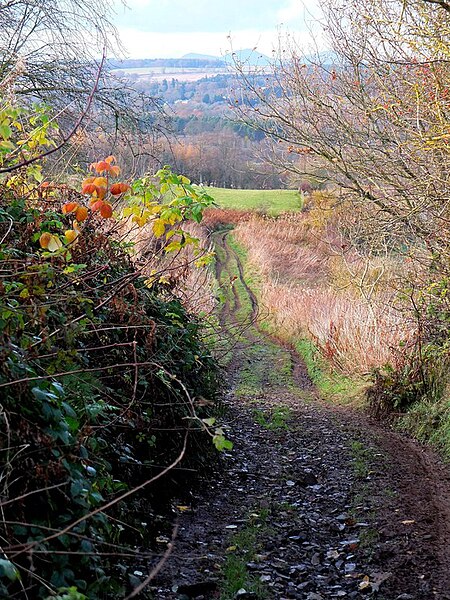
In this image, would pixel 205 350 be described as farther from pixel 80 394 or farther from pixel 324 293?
pixel 324 293

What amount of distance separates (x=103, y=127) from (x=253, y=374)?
6.39 metres

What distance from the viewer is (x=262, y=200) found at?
4069 centimetres

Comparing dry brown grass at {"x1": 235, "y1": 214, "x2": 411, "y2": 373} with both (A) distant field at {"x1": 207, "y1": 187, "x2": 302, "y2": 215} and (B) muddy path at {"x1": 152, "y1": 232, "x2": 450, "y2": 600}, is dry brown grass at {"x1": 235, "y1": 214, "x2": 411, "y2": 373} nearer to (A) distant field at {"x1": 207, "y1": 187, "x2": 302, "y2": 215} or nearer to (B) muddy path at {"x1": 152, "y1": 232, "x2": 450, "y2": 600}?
(B) muddy path at {"x1": 152, "y1": 232, "x2": 450, "y2": 600}

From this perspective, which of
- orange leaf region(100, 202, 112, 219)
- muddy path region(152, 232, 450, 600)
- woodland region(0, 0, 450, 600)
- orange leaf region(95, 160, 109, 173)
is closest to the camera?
woodland region(0, 0, 450, 600)

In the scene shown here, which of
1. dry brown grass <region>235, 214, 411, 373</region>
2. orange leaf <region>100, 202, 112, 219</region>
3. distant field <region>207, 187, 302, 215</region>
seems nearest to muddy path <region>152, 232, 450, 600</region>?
orange leaf <region>100, 202, 112, 219</region>

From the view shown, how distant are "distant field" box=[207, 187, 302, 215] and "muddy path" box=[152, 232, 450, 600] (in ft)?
94.8

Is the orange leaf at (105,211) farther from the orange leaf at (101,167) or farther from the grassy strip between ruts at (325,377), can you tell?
the grassy strip between ruts at (325,377)

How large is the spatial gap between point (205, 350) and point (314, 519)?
243cm

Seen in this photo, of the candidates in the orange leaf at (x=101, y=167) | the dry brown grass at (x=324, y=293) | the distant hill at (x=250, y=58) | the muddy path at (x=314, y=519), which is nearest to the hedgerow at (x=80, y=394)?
the orange leaf at (x=101, y=167)

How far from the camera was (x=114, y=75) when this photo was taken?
11.5 meters

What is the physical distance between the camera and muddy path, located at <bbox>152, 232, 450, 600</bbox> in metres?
4.09

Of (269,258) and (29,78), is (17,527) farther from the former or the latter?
(269,258)

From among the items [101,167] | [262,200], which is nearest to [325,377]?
[101,167]

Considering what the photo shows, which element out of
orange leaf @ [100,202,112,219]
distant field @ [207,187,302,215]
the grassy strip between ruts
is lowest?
the grassy strip between ruts
